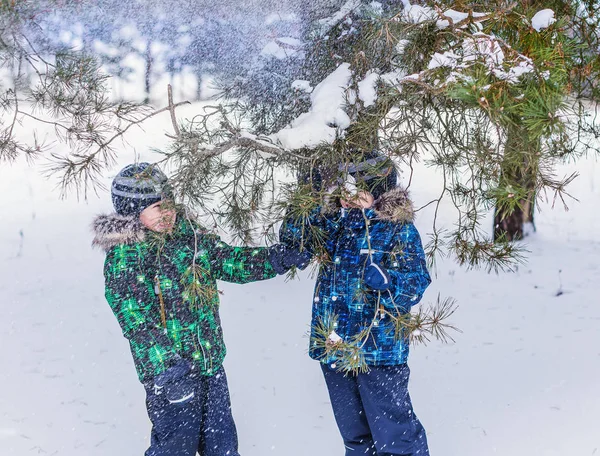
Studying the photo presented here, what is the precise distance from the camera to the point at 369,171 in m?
2.16

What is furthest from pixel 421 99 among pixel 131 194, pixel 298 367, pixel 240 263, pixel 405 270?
pixel 298 367

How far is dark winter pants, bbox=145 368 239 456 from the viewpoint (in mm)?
2461

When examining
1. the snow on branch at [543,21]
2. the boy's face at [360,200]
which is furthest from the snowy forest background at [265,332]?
the snow on branch at [543,21]

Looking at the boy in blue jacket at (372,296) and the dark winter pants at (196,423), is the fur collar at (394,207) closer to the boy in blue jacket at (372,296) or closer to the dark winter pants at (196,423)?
the boy in blue jacket at (372,296)

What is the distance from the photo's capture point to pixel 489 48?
182 centimetres

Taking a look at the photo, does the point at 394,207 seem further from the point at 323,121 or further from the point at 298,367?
the point at 298,367

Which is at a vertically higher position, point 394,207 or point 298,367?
point 394,207

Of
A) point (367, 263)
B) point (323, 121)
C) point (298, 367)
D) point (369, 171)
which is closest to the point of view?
point (369, 171)

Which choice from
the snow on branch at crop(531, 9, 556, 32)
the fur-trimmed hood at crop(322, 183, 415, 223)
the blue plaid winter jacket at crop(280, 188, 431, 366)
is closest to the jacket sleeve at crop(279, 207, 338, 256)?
the blue plaid winter jacket at crop(280, 188, 431, 366)

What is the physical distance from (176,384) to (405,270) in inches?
39.0

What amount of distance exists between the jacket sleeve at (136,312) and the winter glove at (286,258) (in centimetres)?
52

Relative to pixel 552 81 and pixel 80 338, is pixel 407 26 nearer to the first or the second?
pixel 552 81

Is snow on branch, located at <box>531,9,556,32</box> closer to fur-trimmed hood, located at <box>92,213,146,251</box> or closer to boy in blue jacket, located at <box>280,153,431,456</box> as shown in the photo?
boy in blue jacket, located at <box>280,153,431,456</box>

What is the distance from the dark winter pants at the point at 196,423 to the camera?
246 cm
